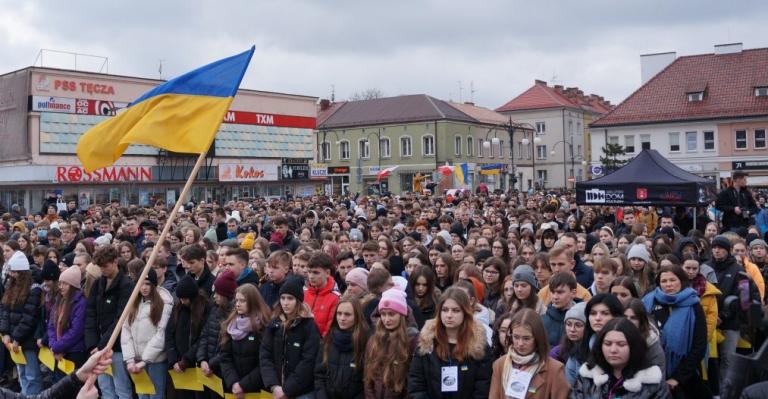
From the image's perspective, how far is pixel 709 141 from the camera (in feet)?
182

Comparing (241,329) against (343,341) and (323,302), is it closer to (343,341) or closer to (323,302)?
(323,302)

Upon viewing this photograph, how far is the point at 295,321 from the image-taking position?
6707 mm

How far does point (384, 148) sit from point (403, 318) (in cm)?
6255

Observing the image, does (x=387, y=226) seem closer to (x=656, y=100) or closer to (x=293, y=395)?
(x=293, y=395)

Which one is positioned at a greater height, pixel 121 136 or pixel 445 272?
pixel 121 136

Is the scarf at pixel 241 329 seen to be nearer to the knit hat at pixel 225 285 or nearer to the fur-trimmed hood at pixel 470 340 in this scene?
the knit hat at pixel 225 285

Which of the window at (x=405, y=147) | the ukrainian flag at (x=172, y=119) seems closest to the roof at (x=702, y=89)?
the window at (x=405, y=147)

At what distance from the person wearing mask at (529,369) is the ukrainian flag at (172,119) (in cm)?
297

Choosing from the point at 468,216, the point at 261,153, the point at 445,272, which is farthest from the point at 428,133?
the point at 445,272

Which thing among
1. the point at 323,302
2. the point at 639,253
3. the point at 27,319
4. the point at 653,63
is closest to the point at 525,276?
the point at 323,302

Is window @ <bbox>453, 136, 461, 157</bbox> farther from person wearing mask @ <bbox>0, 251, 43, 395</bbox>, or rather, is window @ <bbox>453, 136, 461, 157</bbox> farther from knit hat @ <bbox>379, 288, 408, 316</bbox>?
knit hat @ <bbox>379, 288, 408, 316</bbox>

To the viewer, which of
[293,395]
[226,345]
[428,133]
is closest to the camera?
[293,395]

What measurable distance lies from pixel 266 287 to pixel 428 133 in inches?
2286

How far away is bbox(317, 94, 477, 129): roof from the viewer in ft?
219
